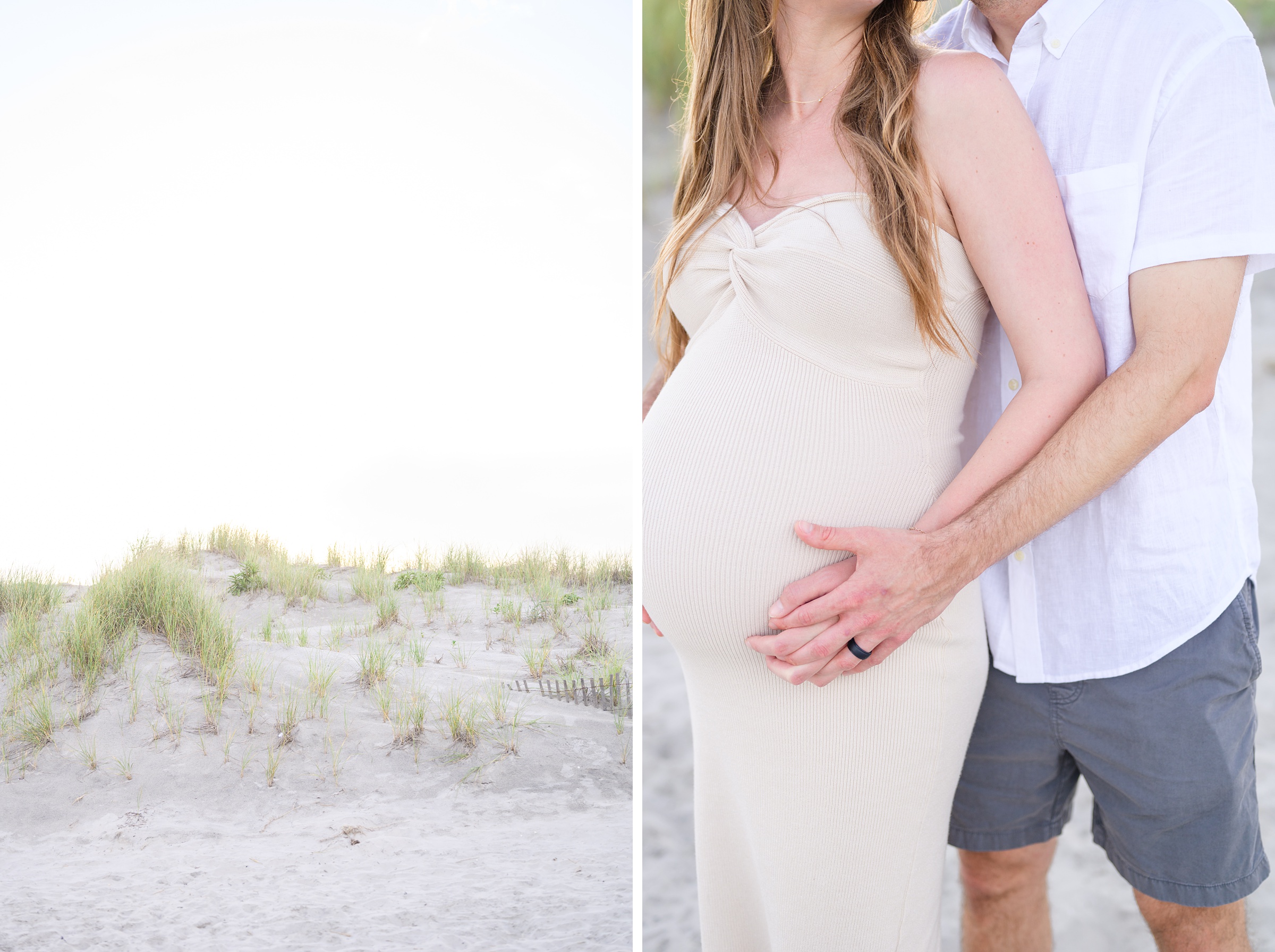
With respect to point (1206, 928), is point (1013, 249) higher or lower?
higher

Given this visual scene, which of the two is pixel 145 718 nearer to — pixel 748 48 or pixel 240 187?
pixel 240 187

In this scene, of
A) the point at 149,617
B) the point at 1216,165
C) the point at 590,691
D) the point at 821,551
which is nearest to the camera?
the point at 1216,165

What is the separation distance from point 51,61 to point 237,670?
49.0 inches

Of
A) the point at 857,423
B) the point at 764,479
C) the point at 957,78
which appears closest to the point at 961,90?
the point at 957,78

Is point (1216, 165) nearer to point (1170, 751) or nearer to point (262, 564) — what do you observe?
point (1170, 751)

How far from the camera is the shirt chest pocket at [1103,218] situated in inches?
36.2

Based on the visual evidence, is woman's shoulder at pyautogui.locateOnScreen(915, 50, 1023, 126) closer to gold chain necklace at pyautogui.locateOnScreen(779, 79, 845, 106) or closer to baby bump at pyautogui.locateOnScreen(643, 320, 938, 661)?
gold chain necklace at pyautogui.locateOnScreen(779, 79, 845, 106)

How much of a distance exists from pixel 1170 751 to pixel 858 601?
0.44 metres

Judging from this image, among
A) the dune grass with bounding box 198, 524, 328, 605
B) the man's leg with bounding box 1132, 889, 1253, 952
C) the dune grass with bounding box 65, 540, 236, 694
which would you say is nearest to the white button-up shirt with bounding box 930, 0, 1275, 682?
the man's leg with bounding box 1132, 889, 1253, 952

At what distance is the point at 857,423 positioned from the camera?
3.28 feet

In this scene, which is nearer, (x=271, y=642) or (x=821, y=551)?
(x=821, y=551)

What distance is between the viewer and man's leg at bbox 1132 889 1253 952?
3.49 feet

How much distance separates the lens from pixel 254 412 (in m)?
1.71

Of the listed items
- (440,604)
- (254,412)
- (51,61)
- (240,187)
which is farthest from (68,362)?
(440,604)
